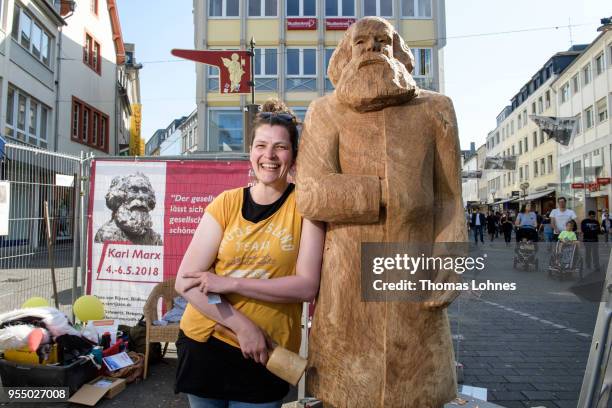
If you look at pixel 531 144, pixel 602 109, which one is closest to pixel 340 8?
pixel 602 109

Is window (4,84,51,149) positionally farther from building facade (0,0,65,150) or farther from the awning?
the awning

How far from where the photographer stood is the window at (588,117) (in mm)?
23781

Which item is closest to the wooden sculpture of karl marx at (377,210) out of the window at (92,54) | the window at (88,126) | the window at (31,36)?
the window at (31,36)

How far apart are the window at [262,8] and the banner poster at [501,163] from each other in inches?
420

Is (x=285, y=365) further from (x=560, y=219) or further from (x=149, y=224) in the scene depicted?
(x=560, y=219)

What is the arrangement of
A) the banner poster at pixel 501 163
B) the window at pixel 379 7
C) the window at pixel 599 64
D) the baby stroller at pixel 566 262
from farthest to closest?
the window at pixel 599 64
the window at pixel 379 7
the banner poster at pixel 501 163
the baby stroller at pixel 566 262

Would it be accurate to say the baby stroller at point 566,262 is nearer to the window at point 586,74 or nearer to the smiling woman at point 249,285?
the smiling woman at point 249,285

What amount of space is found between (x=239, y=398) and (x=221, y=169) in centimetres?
363

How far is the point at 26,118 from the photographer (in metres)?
14.6

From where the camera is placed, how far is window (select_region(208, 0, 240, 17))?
18.5 meters

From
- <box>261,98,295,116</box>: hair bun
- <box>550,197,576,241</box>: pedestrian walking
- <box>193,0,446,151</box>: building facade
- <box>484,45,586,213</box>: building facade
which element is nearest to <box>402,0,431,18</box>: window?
<box>193,0,446,151</box>: building facade

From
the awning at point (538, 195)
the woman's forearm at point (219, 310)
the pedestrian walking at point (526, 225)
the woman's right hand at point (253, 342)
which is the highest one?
the awning at point (538, 195)

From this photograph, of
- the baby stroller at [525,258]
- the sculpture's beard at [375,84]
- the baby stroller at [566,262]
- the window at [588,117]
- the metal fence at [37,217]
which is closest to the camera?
the sculpture's beard at [375,84]

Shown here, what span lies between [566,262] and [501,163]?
49.5 ft
